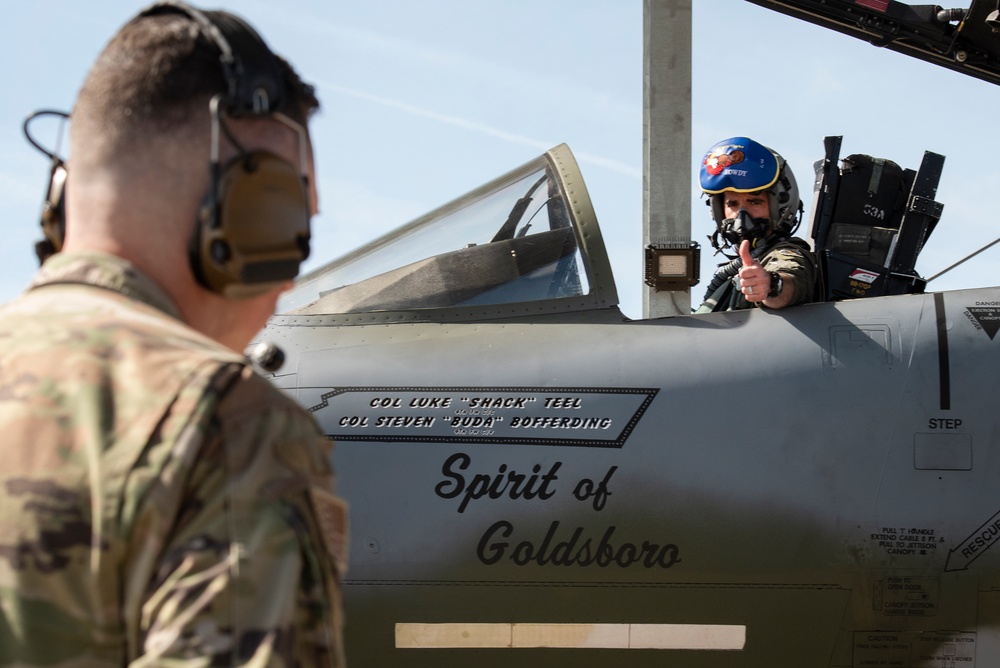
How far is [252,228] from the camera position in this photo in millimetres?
1455

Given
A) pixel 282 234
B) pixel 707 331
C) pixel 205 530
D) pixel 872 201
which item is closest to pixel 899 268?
pixel 872 201

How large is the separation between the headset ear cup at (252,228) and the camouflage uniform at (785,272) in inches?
109

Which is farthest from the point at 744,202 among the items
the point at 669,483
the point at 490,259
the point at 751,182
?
the point at 669,483

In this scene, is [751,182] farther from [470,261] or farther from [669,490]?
[669,490]

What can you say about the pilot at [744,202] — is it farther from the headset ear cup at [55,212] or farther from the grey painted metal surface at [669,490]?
the headset ear cup at [55,212]

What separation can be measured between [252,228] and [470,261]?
2.73m

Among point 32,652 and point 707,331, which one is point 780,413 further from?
point 32,652

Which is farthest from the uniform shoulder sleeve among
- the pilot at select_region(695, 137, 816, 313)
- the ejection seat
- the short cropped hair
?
the ejection seat

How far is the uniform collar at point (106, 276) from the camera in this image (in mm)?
1355

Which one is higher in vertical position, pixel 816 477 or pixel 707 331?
pixel 707 331

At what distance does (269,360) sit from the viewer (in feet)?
7.38

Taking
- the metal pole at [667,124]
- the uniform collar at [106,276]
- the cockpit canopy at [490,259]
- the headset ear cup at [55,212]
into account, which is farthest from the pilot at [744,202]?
the metal pole at [667,124]

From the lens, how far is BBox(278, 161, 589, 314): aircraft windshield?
407cm

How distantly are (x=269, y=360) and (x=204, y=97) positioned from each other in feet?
2.95
